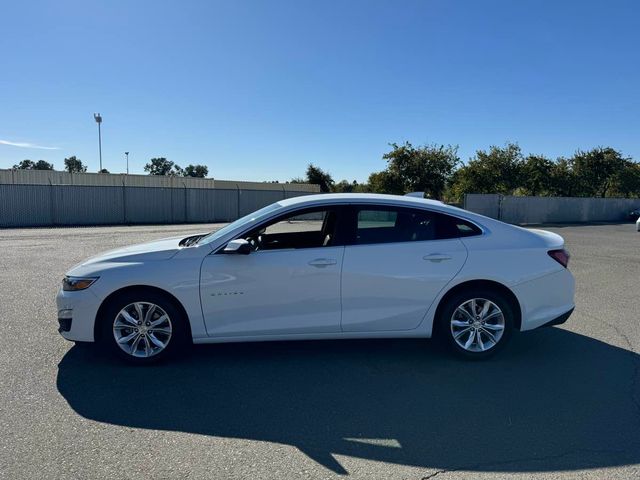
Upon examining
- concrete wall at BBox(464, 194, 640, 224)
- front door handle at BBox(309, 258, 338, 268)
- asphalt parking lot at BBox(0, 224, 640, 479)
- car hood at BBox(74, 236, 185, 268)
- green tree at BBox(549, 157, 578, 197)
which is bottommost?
asphalt parking lot at BBox(0, 224, 640, 479)

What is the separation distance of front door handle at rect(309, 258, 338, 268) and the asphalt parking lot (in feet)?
3.24

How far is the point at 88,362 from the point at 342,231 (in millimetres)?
2760

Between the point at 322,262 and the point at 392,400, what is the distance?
136 cm

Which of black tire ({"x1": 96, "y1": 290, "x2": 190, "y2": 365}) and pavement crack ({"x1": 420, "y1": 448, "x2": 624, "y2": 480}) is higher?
black tire ({"x1": 96, "y1": 290, "x2": 190, "y2": 365})

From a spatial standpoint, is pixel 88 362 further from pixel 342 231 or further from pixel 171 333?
pixel 342 231

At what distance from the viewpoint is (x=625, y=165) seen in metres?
49.4

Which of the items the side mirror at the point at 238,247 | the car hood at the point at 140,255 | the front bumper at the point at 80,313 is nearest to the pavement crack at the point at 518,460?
the side mirror at the point at 238,247

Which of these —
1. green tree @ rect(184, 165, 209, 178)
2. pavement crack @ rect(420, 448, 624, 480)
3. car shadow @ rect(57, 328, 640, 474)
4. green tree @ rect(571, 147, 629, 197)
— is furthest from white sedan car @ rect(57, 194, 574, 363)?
green tree @ rect(184, 165, 209, 178)

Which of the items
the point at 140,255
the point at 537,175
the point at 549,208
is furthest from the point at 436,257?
the point at 537,175

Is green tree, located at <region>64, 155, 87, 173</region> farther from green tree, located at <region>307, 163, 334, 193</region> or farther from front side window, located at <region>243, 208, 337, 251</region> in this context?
front side window, located at <region>243, 208, 337, 251</region>

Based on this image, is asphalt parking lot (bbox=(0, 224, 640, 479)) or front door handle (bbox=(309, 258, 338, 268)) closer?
asphalt parking lot (bbox=(0, 224, 640, 479))

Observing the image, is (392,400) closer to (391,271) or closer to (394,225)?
(391,271)

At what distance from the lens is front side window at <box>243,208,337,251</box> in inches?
180

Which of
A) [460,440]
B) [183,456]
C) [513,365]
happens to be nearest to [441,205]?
[513,365]
